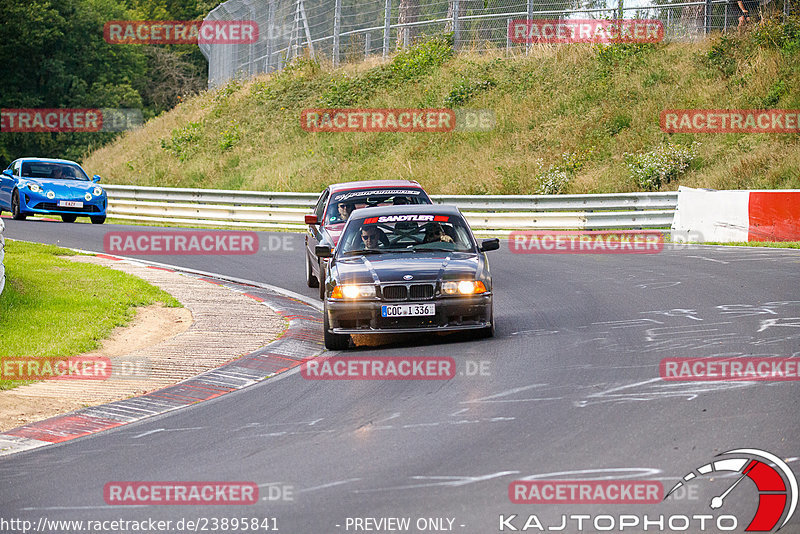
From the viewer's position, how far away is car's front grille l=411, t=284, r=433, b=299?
34.8ft

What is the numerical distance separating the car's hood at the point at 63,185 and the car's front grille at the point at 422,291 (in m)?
17.3

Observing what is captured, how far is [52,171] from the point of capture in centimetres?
2655

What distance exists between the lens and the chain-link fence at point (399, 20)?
3247 cm

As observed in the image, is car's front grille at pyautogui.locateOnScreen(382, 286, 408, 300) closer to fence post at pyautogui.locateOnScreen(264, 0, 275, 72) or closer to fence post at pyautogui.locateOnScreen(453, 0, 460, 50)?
fence post at pyautogui.locateOnScreen(453, 0, 460, 50)

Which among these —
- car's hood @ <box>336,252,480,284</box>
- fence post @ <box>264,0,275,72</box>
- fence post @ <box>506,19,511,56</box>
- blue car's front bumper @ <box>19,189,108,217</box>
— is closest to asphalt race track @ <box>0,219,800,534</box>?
car's hood @ <box>336,252,480,284</box>

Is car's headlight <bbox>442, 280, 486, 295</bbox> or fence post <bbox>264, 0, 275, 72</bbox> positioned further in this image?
fence post <bbox>264, 0, 275, 72</bbox>

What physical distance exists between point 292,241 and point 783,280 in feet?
38.3

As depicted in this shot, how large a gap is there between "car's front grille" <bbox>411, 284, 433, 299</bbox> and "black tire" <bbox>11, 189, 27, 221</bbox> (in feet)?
59.5

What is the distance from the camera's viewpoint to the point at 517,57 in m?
35.8

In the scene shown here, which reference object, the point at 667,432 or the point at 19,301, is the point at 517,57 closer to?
the point at 19,301

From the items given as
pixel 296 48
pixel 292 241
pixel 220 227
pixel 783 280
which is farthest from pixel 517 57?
pixel 783 280

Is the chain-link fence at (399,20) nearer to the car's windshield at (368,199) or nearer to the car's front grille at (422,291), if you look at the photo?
the car's windshield at (368,199)

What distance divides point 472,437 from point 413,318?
11.7 feet

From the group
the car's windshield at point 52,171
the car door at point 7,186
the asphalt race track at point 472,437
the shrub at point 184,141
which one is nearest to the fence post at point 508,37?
the shrub at point 184,141
